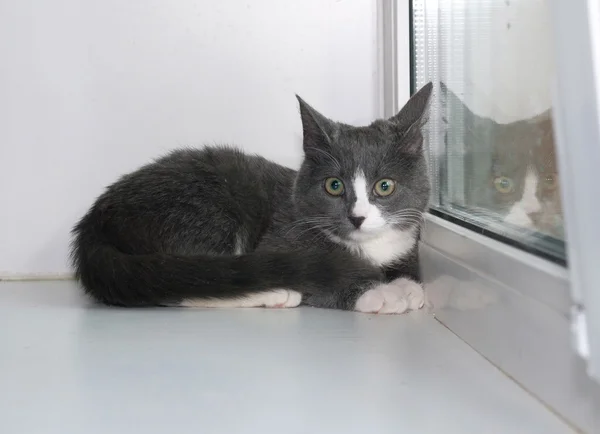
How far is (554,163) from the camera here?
1.11 meters

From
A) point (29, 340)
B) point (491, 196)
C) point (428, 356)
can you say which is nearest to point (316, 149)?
point (491, 196)

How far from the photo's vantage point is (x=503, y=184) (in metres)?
1.41

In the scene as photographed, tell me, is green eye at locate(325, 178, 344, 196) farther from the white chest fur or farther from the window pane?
the window pane

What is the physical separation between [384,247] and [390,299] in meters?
0.21

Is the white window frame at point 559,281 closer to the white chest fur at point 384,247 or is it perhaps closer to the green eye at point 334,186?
the white chest fur at point 384,247

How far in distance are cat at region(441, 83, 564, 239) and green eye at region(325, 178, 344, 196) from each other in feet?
1.03

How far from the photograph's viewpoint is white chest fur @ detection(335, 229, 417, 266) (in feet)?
5.80

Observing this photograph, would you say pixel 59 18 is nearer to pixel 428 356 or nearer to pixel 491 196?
pixel 491 196

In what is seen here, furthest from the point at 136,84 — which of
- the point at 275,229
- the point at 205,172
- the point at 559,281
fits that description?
the point at 559,281

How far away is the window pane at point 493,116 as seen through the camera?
44.7 inches

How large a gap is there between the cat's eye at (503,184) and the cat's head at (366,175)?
303 millimetres

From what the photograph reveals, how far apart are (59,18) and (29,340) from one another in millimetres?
1116

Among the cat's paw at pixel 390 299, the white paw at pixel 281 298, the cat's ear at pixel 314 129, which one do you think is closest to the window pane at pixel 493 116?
the cat's paw at pixel 390 299

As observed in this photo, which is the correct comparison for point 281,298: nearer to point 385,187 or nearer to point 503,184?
point 385,187
